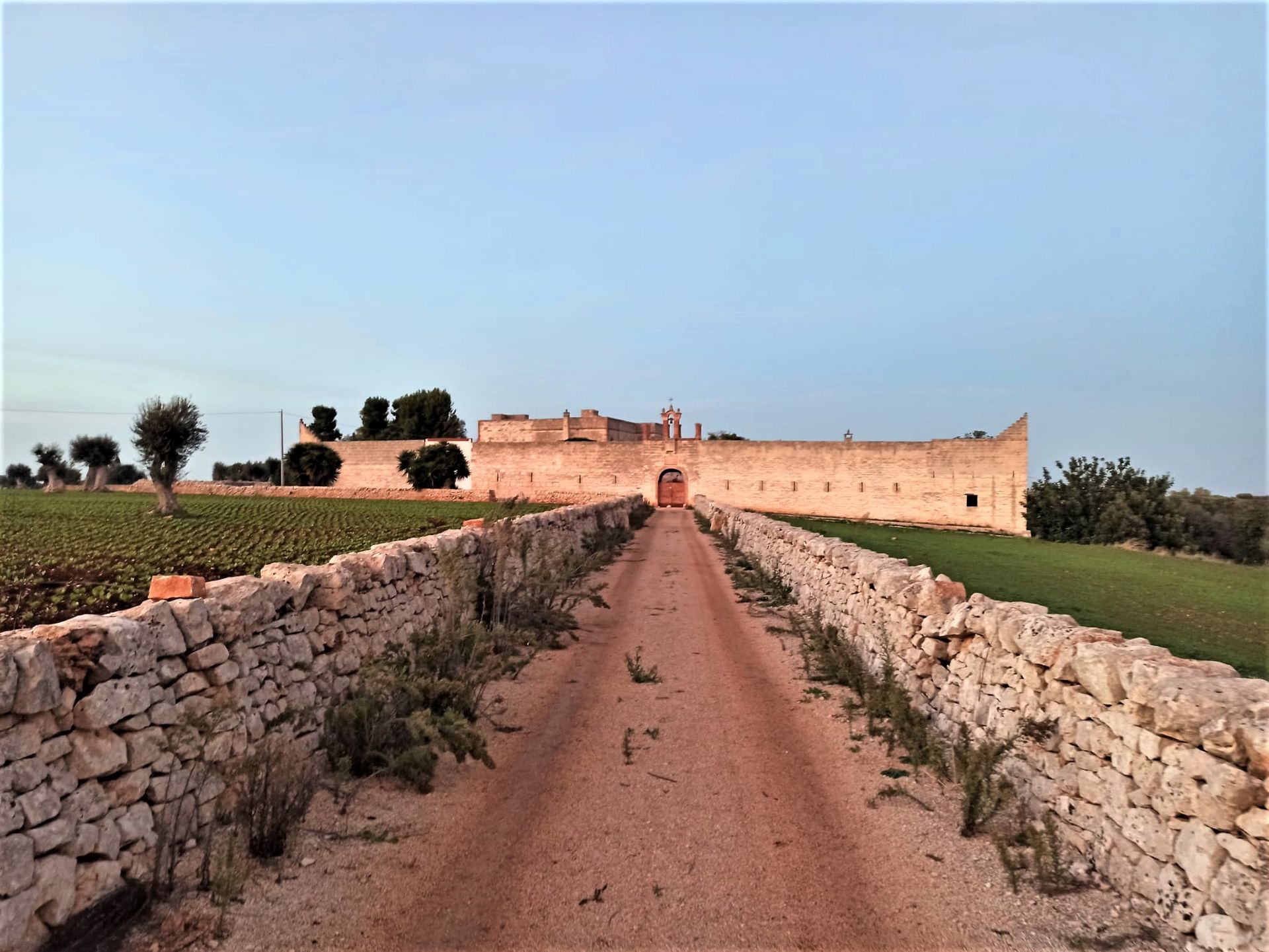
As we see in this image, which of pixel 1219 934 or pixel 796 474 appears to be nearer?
pixel 1219 934

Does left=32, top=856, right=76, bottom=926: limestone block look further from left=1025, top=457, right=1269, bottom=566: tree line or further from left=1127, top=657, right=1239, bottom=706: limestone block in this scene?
left=1025, top=457, right=1269, bottom=566: tree line

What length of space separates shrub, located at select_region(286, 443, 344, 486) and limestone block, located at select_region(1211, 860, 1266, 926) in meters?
62.2

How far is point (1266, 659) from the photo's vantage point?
8742mm

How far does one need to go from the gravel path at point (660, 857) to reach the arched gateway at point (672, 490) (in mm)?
43495

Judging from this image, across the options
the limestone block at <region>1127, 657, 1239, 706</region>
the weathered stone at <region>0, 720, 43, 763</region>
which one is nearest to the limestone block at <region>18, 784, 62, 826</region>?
the weathered stone at <region>0, 720, 43, 763</region>

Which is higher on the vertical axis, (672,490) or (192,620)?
(192,620)

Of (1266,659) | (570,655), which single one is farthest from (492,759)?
(1266,659)

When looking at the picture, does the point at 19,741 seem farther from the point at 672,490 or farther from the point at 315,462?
the point at 315,462

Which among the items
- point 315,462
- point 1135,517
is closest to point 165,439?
point 315,462

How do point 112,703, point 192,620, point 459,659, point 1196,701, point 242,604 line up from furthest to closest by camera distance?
1. point 459,659
2. point 242,604
3. point 192,620
4. point 112,703
5. point 1196,701

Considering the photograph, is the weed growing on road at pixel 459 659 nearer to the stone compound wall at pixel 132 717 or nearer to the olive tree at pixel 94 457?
the stone compound wall at pixel 132 717

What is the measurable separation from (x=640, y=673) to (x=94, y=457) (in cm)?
6414

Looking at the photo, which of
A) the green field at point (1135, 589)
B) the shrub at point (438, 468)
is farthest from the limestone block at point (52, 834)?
the shrub at point (438, 468)

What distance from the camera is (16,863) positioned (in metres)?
2.98
